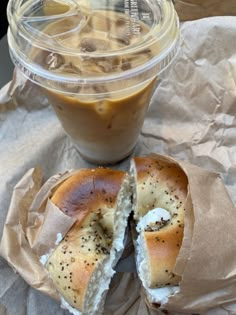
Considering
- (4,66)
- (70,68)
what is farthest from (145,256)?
(4,66)

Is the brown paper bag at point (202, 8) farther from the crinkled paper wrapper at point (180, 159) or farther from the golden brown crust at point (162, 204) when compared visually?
the golden brown crust at point (162, 204)

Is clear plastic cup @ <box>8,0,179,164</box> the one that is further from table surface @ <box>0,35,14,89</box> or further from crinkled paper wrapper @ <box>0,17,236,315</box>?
table surface @ <box>0,35,14,89</box>

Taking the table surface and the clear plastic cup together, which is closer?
the clear plastic cup

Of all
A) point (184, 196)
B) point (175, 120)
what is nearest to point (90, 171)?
point (184, 196)

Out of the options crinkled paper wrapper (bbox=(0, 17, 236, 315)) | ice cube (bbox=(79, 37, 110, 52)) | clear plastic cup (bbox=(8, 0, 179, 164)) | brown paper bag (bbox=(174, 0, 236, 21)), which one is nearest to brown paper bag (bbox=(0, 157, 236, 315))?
crinkled paper wrapper (bbox=(0, 17, 236, 315))

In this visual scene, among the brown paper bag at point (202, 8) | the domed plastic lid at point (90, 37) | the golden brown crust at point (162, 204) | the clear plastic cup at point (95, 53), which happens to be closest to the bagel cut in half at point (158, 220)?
the golden brown crust at point (162, 204)

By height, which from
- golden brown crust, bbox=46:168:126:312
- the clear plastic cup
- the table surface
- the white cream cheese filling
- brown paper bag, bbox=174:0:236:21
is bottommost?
the white cream cheese filling

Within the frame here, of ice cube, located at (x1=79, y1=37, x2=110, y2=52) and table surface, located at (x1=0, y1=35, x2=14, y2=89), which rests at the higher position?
ice cube, located at (x1=79, y1=37, x2=110, y2=52)
